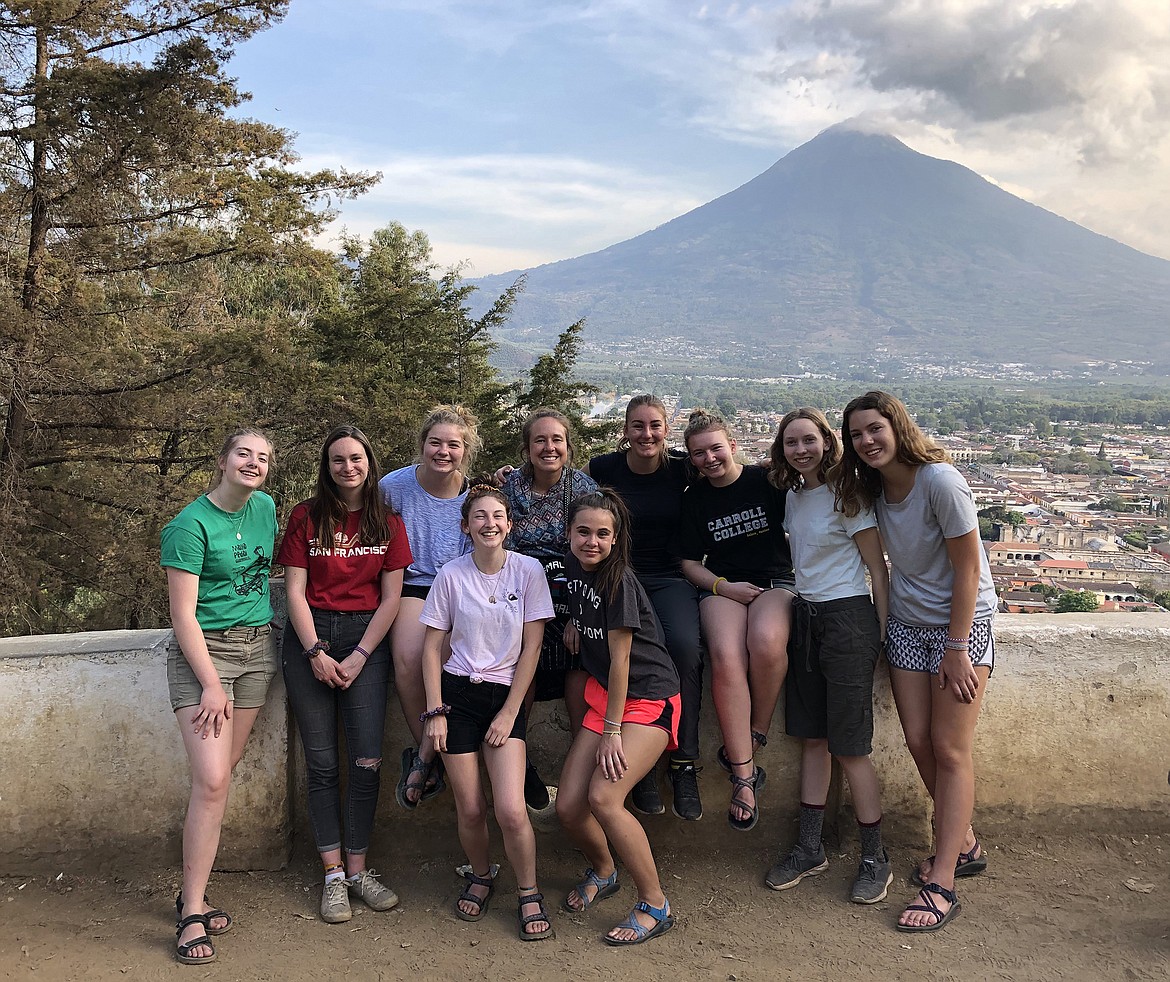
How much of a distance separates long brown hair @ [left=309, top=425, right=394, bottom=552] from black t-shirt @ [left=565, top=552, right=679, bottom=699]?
28.0 inches

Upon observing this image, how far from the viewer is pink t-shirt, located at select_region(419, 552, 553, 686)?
9.66 ft

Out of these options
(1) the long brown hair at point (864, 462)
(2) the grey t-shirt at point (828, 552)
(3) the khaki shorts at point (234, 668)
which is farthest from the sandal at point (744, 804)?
(3) the khaki shorts at point (234, 668)

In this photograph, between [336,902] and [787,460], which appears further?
[787,460]

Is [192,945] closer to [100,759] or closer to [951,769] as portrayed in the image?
[100,759]

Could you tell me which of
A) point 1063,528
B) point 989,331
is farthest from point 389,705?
→ point 989,331

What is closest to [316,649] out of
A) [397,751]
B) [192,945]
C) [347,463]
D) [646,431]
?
[397,751]

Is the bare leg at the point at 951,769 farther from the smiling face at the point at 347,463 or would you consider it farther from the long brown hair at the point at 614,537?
the smiling face at the point at 347,463

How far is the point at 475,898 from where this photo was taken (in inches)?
114

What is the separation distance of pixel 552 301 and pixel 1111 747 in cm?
14869

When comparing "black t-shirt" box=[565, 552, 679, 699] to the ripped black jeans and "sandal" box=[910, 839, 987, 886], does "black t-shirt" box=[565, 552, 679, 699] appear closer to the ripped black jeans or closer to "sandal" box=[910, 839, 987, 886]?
the ripped black jeans

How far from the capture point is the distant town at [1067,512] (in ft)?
30.4

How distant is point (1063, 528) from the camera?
19.1 m

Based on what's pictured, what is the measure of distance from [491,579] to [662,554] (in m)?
0.73

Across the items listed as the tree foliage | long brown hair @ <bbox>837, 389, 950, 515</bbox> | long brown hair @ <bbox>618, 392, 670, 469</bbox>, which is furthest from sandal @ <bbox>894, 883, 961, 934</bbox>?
the tree foliage
